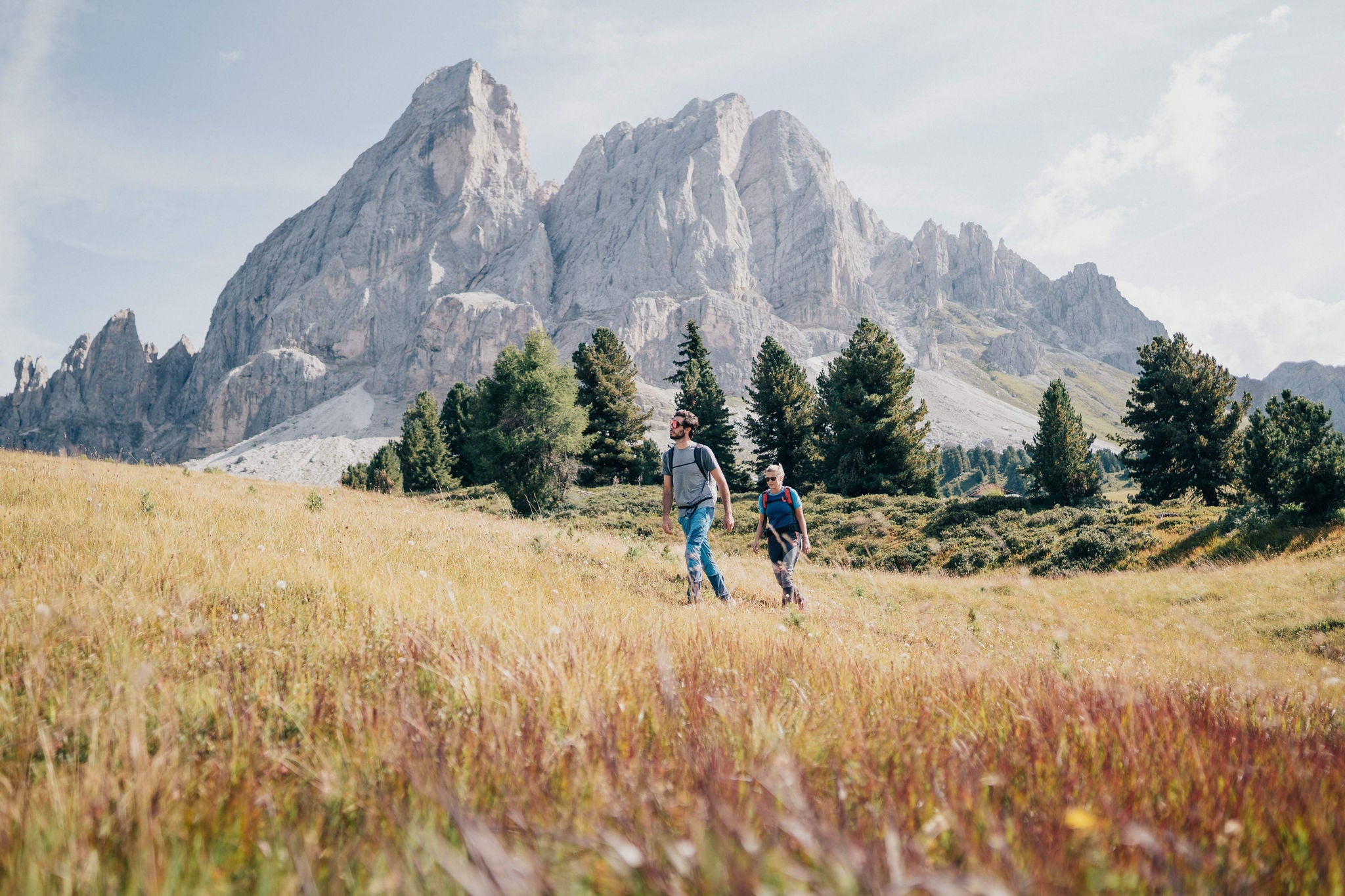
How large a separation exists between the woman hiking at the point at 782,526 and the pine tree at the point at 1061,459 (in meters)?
27.7

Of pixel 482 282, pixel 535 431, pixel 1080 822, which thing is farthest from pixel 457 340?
pixel 1080 822

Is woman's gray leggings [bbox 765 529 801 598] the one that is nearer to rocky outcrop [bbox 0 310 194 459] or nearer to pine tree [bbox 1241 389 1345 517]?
pine tree [bbox 1241 389 1345 517]

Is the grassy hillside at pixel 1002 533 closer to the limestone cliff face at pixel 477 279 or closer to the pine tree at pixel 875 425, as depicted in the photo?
the pine tree at pixel 875 425

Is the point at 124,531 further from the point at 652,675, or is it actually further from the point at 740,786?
the point at 740,786

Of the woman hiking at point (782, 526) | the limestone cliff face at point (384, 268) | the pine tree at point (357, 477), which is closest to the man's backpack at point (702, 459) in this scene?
the woman hiking at point (782, 526)

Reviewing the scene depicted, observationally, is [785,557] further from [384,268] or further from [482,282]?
[384,268]

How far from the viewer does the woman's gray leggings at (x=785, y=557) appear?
767 centimetres

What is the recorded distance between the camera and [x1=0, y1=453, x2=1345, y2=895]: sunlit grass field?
1022 millimetres

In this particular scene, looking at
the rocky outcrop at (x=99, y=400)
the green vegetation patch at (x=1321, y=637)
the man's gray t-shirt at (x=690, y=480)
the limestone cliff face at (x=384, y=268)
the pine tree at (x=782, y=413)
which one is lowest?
the green vegetation patch at (x=1321, y=637)

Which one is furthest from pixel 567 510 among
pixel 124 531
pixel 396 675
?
pixel 396 675

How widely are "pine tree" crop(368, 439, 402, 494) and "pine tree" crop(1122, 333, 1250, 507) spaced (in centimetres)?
5121

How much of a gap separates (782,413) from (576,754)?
4149 centimetres

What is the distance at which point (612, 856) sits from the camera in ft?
3.14

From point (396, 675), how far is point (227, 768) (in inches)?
30.6
